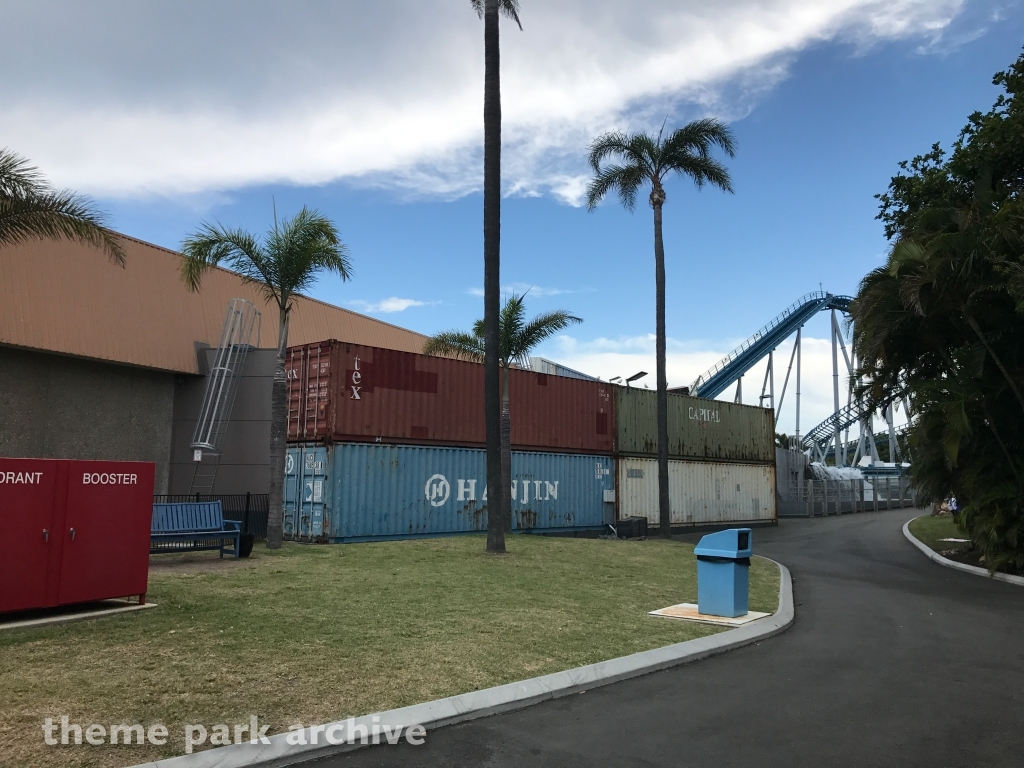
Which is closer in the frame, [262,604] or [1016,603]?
[262,604]

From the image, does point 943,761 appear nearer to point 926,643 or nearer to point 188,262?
point 926,643

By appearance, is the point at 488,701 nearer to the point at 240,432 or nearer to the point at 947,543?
the point at 947,543

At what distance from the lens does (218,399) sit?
2353 cm

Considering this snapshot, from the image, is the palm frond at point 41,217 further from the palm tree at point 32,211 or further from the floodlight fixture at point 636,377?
the floodlight fixture at point 636,377

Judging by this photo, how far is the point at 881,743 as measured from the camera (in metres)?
5.04

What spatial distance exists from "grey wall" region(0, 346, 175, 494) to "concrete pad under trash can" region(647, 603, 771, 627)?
17302 mm

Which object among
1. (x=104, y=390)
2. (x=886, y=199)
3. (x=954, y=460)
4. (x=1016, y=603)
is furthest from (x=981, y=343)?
(x=104, y=390)

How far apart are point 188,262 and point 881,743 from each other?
14964 millimetres

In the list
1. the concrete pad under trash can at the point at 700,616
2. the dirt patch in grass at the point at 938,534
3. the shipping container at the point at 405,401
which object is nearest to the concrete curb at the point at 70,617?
the concrete pad under trash can at the point at 700,616

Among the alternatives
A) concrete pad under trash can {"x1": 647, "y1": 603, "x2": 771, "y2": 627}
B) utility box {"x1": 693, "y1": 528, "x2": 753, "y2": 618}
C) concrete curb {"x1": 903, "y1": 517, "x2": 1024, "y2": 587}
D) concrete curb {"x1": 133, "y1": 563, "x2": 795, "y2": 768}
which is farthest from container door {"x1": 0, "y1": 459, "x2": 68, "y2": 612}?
concrete curb {"x1": 903, "y1": 517, "x2": 1024, "y2": 587}

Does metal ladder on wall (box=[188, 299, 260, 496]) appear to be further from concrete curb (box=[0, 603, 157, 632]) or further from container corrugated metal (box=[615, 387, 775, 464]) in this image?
concrete curb (box=[0, 603, 157, 632])

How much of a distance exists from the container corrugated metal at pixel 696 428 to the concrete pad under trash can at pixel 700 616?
51.7 feet

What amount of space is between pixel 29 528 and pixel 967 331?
1693cm

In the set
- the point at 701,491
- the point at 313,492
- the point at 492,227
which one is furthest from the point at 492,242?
the point at 701,491
